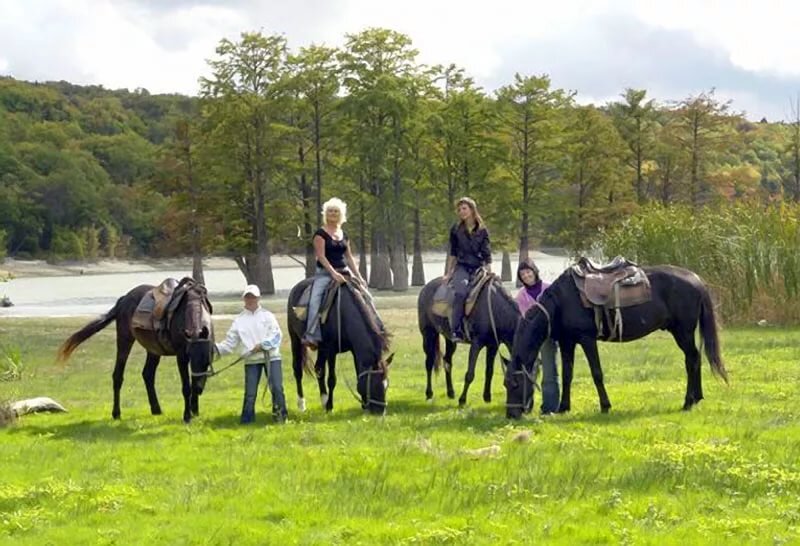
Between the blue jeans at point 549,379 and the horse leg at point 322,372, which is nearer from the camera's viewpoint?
the blue jeans at point 549,379

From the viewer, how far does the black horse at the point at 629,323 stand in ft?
34.3

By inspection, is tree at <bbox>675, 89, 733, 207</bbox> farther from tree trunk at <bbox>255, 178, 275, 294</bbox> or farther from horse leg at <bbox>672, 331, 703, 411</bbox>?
horse leg at <bbox>672, 331, 703, 411</bbox>

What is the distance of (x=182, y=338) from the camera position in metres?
10.9

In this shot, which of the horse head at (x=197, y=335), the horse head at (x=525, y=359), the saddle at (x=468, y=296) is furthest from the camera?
the saddle at (x=468, y=296)

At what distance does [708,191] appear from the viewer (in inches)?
2242

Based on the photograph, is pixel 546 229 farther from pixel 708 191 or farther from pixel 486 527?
pixel 486 527

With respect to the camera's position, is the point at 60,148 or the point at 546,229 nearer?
the point at 546,229

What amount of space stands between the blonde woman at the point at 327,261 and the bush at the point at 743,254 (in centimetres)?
1417

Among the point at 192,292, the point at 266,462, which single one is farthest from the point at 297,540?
the point at 192,292

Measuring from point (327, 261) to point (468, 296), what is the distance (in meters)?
1.79

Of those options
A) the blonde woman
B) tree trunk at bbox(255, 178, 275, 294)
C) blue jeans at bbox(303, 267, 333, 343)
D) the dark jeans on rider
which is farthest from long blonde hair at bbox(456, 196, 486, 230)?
tree trunk at bbox(255, 178, 275, 294)

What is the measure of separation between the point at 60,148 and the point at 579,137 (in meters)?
71.3

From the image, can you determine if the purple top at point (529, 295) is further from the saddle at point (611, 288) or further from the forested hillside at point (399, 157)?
the forested hillside at point (399, 157)

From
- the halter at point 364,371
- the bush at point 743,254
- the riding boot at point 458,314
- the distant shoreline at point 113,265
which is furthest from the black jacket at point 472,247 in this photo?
the distant shoreline at point 113,265
